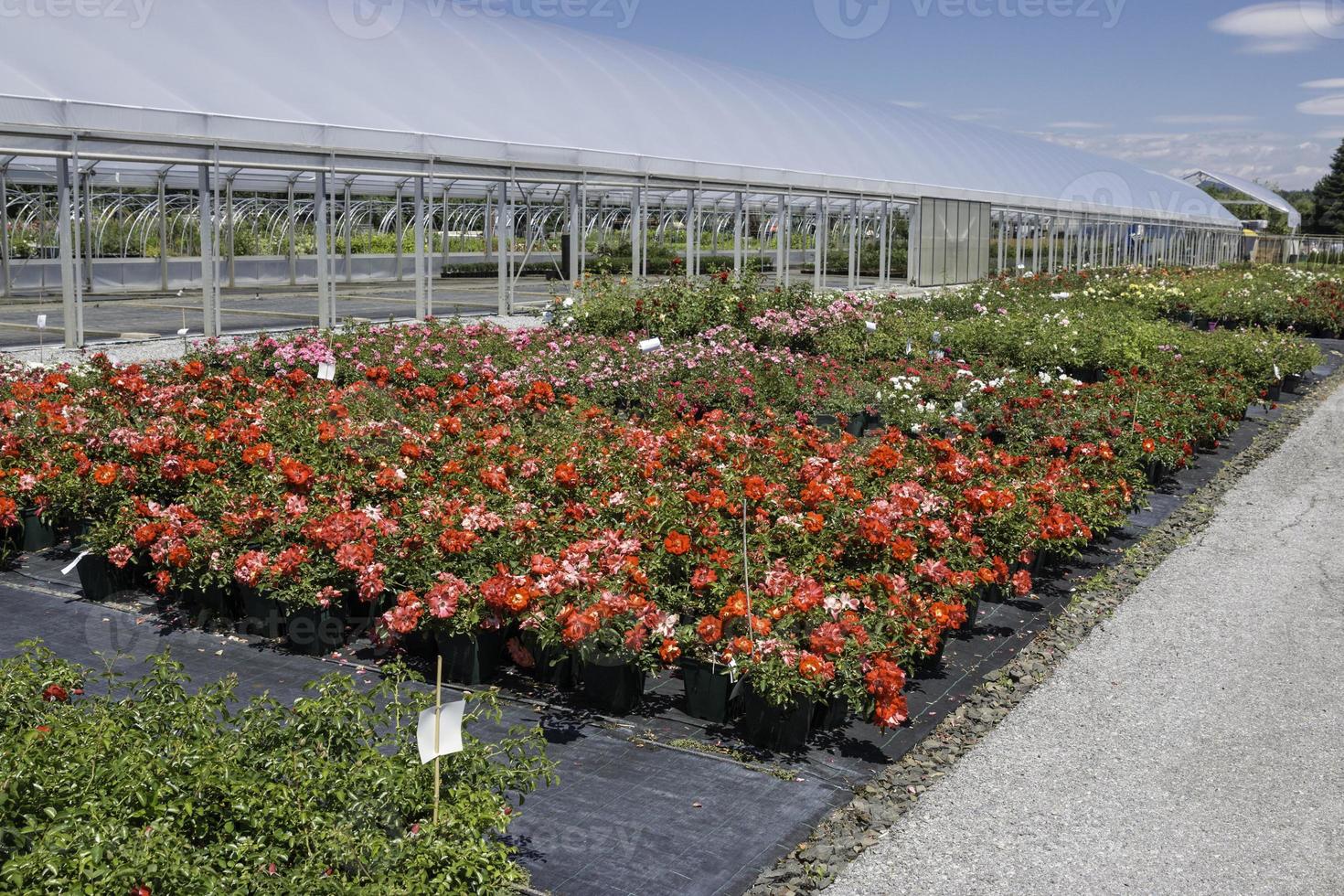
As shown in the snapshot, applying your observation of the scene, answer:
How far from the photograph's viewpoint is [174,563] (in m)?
5.15

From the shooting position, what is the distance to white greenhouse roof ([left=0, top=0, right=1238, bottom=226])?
13.1m

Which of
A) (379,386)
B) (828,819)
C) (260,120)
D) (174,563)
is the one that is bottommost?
(828,819)

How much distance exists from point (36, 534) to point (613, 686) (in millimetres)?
3845

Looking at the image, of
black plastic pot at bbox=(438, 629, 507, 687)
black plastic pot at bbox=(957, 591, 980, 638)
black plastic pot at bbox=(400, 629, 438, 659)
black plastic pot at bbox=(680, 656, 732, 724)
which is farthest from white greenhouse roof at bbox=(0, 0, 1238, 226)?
black plastic pot at bbox=(957, 591, 980, 638)

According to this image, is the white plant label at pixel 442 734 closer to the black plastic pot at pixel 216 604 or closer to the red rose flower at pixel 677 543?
the red rose flower at pixel 677 543

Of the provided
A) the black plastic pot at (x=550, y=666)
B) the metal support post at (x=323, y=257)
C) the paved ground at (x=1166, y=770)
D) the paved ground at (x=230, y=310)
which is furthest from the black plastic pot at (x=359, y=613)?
the metal support post at (x=323, y=257)

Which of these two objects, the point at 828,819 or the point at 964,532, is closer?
the point at 828,819

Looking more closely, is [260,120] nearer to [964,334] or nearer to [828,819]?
[964,334]

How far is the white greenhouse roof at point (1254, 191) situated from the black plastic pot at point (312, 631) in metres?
86.7

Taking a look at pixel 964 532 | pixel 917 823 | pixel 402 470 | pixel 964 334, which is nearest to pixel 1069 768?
pixel 917 823

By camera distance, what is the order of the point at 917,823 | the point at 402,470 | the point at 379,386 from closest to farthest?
the point at 917,823, the point at 402,470, the point at 379,386

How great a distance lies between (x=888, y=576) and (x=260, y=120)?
1194cm

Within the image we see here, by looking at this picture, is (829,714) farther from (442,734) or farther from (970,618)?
(442,734)

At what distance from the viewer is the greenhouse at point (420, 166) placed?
44.2ft
